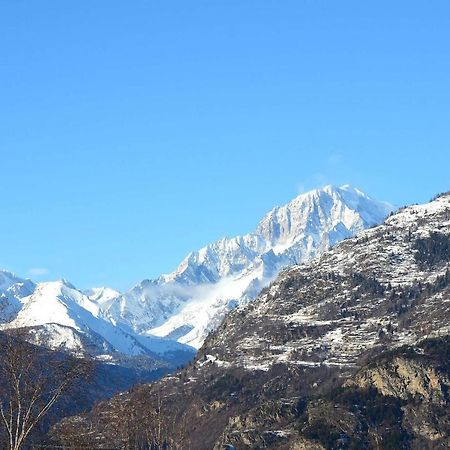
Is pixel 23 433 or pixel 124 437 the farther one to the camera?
pixel 124 437

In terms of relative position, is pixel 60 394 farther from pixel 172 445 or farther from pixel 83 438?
pixel 172 445

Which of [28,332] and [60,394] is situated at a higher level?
[28,332]


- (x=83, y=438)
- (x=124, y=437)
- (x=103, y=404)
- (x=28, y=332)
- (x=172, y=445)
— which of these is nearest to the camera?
(x=28, y=332)

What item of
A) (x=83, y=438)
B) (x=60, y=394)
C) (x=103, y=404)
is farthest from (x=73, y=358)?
(x=103, y=404)

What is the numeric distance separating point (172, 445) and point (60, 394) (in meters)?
74.9

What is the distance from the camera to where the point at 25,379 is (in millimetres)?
85938

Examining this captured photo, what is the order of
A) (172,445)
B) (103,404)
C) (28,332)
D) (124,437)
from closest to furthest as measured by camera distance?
(28,332), (103,404), (124,437), (172,445)

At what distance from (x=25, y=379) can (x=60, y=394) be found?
Result: 3.68 meters

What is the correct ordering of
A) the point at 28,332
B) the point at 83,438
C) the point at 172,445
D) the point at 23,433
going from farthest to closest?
the point at 172,445 → the point at 83,438 → the point at 28,332 → the point at 23,433

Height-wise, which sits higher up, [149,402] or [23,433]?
[149,402]

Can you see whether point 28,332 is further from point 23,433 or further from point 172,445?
point 172,445

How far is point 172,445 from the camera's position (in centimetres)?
15875

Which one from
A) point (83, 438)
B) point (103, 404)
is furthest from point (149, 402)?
point (83, 438)

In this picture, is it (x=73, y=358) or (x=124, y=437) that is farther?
(x=124, y=437)
